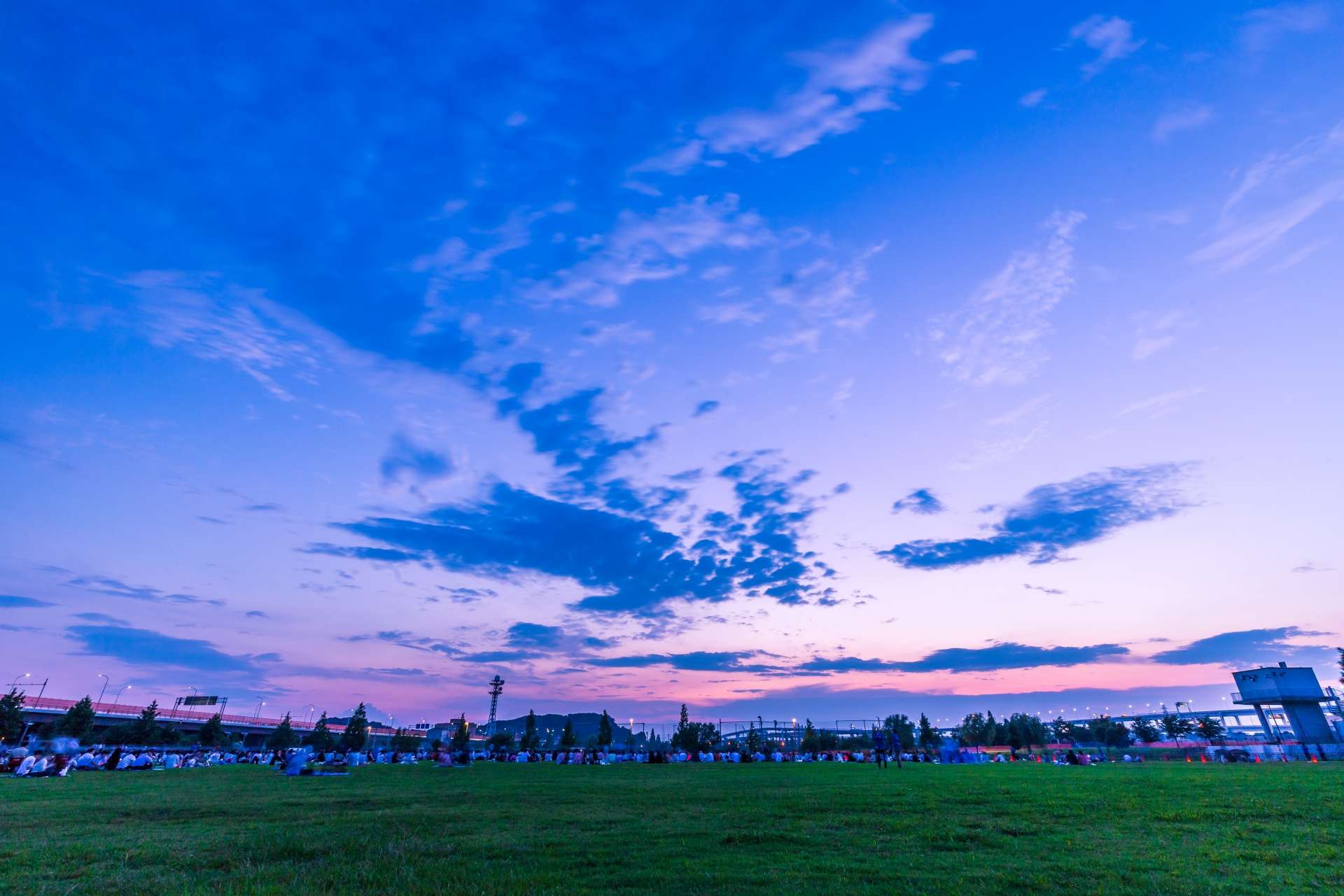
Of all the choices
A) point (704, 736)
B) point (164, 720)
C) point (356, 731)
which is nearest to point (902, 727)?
point (704, 736)

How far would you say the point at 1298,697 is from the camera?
76500mm

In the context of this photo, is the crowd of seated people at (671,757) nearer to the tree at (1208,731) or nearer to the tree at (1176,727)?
the tree at (1176,727)

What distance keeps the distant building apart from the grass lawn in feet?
257

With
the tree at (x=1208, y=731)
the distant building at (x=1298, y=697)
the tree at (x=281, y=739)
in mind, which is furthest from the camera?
the tree at (x=1208, y=731)

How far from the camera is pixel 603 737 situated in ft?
367

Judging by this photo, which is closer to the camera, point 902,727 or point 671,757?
point 671,757

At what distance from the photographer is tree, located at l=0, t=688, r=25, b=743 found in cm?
6821

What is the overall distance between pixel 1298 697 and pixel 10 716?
505 ft

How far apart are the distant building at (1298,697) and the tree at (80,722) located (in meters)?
157

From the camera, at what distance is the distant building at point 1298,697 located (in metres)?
76.9

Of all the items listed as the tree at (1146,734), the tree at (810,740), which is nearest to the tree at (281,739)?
the tree at (810,740)

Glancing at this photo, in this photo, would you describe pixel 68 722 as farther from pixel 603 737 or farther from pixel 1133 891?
pixel 1133 891

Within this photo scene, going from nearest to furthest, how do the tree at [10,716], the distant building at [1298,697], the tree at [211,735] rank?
the tree at [10,716] < the distant building at [1298,697] < the tree at [211,735]

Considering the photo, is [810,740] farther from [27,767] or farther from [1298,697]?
[27,767]
